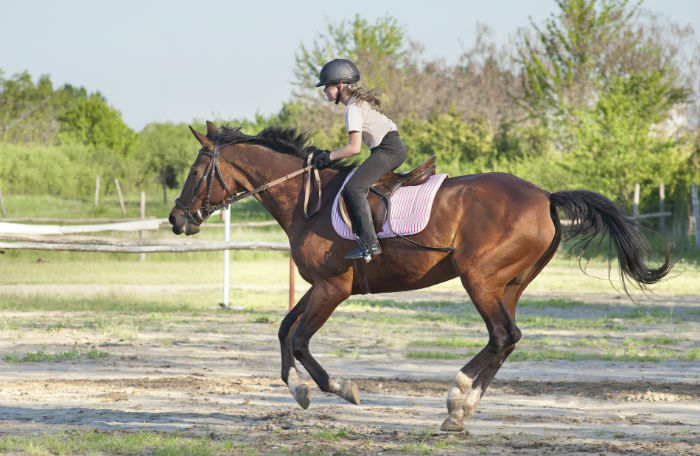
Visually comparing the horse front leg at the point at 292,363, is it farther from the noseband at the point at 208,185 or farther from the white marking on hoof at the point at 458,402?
the noseband at the point at 208,185

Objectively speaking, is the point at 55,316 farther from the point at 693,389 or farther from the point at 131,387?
the point at 693,389

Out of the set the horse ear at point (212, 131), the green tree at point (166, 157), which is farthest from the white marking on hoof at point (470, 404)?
the green tree at point (166, 157)

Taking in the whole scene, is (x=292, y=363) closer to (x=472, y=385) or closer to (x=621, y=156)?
(x=472, y=385)

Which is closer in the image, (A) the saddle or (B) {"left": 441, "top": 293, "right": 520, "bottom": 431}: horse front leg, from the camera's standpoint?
(B) {"left": 441, "top": 293, "right": 520, "bottom": 431}: horse front leg

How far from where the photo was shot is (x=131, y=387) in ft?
24.5

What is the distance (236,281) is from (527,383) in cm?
1353

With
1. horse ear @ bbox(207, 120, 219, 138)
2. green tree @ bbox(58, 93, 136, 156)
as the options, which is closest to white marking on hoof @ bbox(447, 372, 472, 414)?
horse ear @ bbox(207, 120, 219, 138)

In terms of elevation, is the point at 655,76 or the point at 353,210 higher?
the point at 655,76

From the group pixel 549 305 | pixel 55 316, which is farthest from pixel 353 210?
pixel 549 305

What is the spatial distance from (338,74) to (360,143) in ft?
1.74

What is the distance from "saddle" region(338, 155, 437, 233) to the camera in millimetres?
6180

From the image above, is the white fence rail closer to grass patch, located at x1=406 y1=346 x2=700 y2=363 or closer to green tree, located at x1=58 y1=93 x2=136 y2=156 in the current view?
grass patch, located at x1=406 y1=346 x2=700 y2=363

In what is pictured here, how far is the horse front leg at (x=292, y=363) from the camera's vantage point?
5.92 m

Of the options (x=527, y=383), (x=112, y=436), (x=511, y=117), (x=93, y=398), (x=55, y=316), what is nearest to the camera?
(x=112, y=436)
